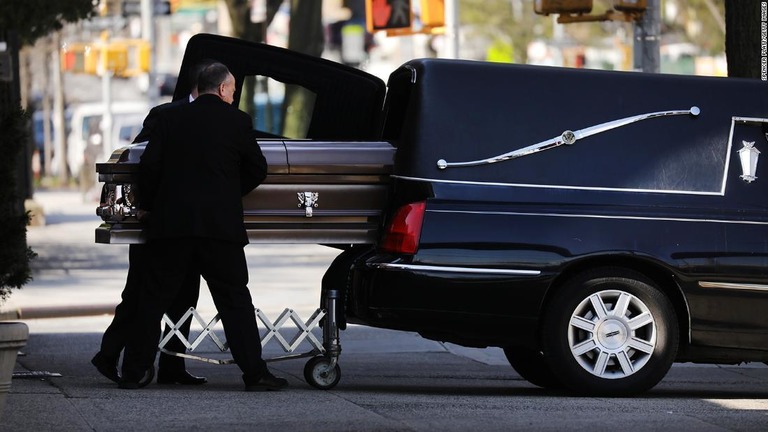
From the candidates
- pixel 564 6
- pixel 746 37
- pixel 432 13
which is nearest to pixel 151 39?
pixel 432 13

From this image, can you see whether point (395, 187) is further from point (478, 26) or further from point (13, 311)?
point (478, 26)

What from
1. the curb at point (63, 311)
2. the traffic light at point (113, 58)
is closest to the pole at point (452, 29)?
the curb at point (63, 311)

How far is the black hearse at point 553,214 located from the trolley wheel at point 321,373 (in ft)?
1.00

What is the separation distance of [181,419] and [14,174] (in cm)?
276

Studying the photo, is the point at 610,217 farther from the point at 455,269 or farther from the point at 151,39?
the point at 151,39

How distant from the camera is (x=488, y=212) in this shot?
905 centimetres

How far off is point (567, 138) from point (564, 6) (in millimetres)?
5739

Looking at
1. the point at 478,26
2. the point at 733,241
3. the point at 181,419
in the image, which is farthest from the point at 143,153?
the point at 478,26

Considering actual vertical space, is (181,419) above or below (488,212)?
below

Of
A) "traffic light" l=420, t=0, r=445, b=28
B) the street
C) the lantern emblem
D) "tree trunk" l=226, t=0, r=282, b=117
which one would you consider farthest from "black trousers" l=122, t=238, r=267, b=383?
"tree trunk" l=226, t=0, r=282, b=117

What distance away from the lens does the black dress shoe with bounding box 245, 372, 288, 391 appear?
30.0 feet

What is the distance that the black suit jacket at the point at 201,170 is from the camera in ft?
29.2

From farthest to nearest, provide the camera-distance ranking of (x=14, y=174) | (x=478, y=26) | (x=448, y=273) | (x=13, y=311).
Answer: (x=478, y=26) → (x=13, y=311) → (x=14, y=174) → (x=448, y=273)

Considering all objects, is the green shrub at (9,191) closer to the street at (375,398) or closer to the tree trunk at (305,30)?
the street at (375,398)
